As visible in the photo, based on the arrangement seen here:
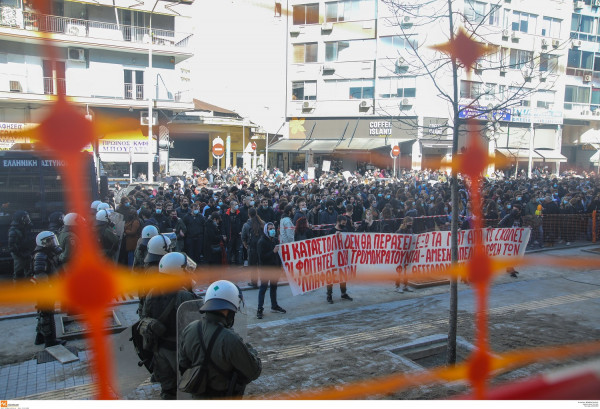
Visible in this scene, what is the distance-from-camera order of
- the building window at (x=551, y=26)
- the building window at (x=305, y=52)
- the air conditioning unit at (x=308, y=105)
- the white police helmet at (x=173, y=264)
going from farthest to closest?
the air conditioning unit at (x=308, y=105) < the building window at (x=305, y=52) < the building window at (x=551, y=26) < the white police helmet at (x=173, y=264)

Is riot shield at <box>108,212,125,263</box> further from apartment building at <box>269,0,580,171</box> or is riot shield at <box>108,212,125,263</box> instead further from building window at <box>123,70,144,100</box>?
apartment building at <box>269,0,580,171</box>

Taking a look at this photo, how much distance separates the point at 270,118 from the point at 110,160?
18529mm

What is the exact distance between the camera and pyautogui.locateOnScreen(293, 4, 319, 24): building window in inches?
1246

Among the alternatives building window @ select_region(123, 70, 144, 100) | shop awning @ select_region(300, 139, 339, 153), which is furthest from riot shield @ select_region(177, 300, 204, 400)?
shop awning @ select_region(300, 139, 339, 153)

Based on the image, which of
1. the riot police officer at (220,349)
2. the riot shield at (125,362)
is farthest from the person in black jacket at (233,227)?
the riot police officer at (220,349)

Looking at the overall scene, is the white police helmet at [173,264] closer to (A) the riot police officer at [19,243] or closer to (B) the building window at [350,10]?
(A) the riot police officer at [19,243]

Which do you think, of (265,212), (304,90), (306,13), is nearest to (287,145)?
(304,90)

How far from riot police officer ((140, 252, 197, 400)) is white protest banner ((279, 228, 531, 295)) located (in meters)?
3.86

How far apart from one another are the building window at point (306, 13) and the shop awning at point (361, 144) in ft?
28.5

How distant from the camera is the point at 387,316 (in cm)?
711

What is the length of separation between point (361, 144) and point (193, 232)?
24.7 meters

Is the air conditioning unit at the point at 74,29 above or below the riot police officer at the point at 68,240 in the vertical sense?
above

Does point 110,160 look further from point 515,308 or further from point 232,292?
point 232,292

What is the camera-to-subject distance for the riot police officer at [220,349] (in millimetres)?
2852
